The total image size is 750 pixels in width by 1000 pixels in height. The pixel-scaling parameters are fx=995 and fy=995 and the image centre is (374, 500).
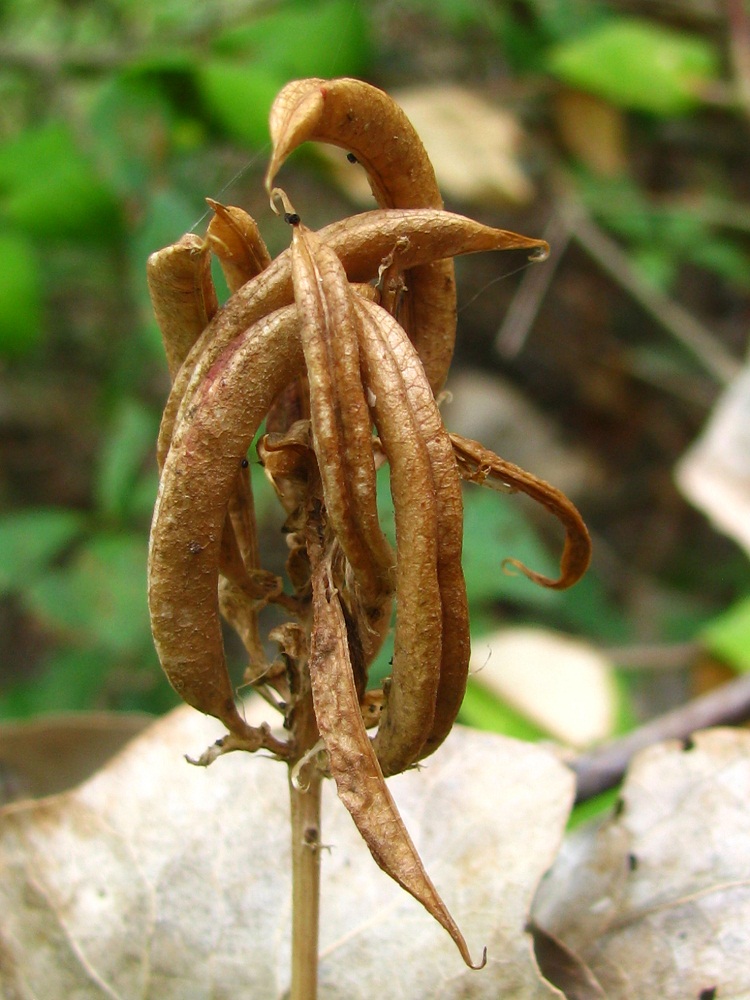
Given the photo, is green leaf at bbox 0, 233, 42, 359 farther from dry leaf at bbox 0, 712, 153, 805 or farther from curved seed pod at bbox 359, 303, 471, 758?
curved seed pod at bbox 359, 303, 471, 758

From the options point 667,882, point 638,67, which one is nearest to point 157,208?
point 638,67

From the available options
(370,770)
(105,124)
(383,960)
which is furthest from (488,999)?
(105,124)

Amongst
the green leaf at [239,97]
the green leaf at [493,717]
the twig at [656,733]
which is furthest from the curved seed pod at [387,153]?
the green leaf at [239,97]

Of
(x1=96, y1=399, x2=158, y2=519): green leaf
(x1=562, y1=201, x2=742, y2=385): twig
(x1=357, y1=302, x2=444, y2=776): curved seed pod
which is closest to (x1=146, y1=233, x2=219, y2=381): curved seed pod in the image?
(x1=357, y1=302, x2=444, y2=776): curved seed pod

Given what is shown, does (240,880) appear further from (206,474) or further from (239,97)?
(239,97)

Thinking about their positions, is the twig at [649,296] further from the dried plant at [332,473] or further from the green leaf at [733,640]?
the dried plant at [332,473]

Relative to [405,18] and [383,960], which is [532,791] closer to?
[383,960]
